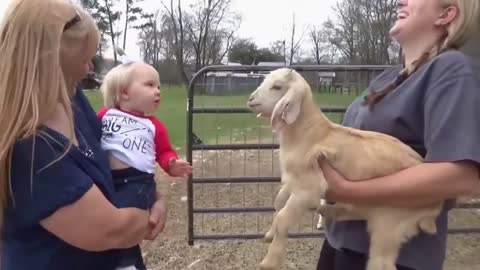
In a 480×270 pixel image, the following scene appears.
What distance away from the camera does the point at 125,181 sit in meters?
2.07

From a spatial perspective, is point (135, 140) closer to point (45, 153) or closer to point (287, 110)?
point (287, 110)

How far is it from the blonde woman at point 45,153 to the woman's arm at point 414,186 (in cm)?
67

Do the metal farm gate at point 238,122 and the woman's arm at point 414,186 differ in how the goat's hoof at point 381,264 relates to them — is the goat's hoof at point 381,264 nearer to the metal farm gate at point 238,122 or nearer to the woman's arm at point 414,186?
the woman's arm at point 414,186

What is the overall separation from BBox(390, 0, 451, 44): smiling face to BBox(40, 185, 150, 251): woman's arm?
1.00 metres

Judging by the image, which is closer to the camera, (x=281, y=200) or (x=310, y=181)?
(x=310, y=181)

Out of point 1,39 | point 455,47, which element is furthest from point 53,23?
point 455,47

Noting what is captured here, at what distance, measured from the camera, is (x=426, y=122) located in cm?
179

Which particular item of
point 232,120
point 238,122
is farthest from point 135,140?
point 238,122

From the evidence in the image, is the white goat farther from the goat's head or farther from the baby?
the baby

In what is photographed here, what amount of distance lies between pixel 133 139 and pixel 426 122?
0.98 metres

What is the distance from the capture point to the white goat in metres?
1.87

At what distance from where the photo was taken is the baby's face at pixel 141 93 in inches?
91.3

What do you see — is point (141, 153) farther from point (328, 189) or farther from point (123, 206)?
point (328, 189)

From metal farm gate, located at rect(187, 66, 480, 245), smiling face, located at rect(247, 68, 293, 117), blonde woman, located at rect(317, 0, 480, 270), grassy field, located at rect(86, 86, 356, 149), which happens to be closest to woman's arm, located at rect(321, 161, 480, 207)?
blonde woman, located at rect(317, 0, 480, 270)
